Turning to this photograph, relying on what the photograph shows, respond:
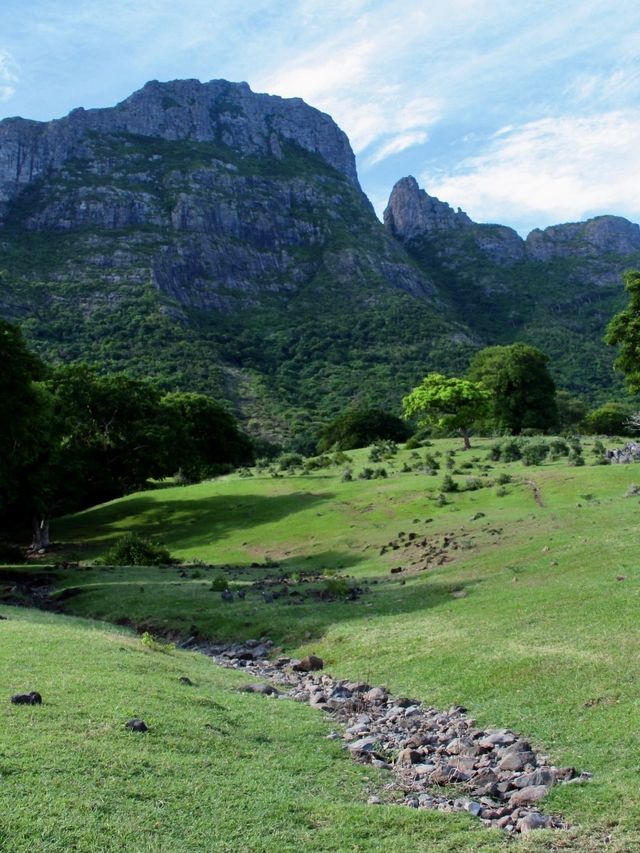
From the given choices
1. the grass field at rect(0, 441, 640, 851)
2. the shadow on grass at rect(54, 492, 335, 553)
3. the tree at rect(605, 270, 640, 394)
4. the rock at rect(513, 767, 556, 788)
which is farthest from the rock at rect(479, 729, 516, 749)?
the tree at rect(605, 270, 640, 394)

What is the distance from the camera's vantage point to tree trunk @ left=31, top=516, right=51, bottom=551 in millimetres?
46644

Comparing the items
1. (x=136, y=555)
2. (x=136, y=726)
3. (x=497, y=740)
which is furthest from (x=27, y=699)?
(x=136, y=555)

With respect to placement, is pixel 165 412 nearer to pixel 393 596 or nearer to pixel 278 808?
pixel 393 596

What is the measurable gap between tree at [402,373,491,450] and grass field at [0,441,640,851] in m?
8.21

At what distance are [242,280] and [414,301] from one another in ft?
145

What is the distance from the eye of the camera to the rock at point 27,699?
967cm

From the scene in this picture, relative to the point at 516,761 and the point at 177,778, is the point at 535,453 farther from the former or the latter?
the point at 177,778

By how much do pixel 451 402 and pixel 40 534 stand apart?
2988 centimetres

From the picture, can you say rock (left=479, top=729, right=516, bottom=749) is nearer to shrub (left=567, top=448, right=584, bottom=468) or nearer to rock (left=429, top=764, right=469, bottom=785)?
rock (left=429, top=764, right=469, bottom=785)

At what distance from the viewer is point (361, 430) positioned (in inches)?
3410

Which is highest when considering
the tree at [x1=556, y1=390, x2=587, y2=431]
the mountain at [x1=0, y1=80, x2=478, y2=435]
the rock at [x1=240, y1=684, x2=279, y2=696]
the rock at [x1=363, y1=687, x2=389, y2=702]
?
the mountain at [x1=0, y1=80, x2=478, y2=435]

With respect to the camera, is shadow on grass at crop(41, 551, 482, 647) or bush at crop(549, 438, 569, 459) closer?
shadow on grass at crop(41, 551, 482, 647)

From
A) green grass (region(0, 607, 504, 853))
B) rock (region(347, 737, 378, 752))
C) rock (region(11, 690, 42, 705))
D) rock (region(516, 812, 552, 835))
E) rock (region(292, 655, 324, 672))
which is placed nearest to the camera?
green grass (region(0, 607, 504, 853))

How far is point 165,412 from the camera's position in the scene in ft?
191
